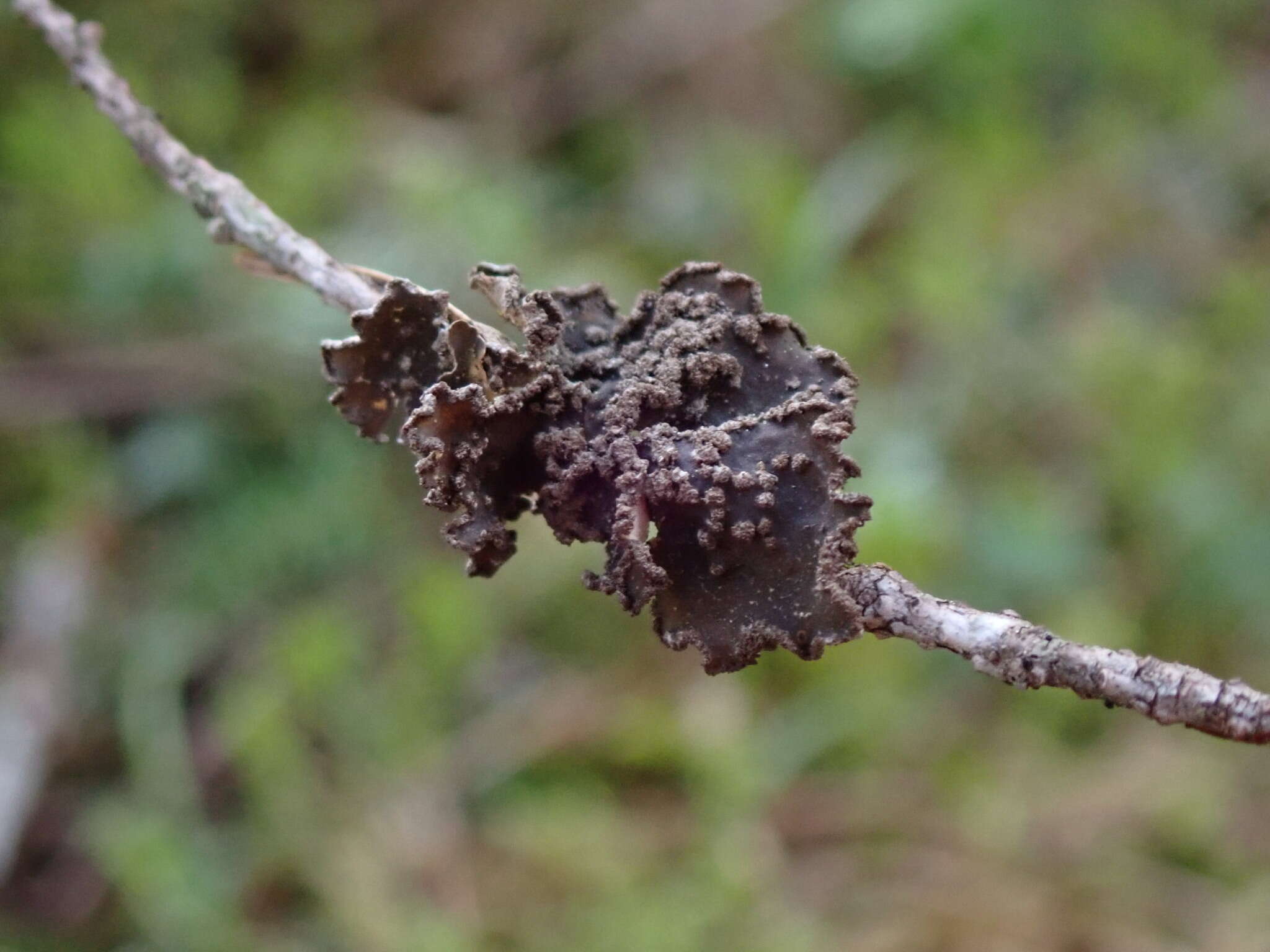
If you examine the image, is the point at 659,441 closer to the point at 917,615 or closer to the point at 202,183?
the point at 917,615

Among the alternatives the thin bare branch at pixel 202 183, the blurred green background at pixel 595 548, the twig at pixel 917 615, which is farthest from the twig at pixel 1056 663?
the blurred green background at pixel 595 548

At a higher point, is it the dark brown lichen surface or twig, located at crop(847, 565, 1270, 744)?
the dark brown lichen surface

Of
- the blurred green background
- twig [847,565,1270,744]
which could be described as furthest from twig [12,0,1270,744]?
the blurred green background

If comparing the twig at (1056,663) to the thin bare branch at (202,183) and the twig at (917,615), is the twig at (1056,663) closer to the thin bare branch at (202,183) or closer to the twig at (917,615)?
the twig at (917,615)

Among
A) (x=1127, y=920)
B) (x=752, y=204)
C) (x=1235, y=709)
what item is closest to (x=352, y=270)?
(x=1235, y=709)

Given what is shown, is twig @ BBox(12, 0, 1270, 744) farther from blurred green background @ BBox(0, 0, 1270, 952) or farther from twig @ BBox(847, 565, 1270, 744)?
blurred green background @ BBox(0, 0, 1270, 952)

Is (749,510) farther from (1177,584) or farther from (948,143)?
(948,143)
